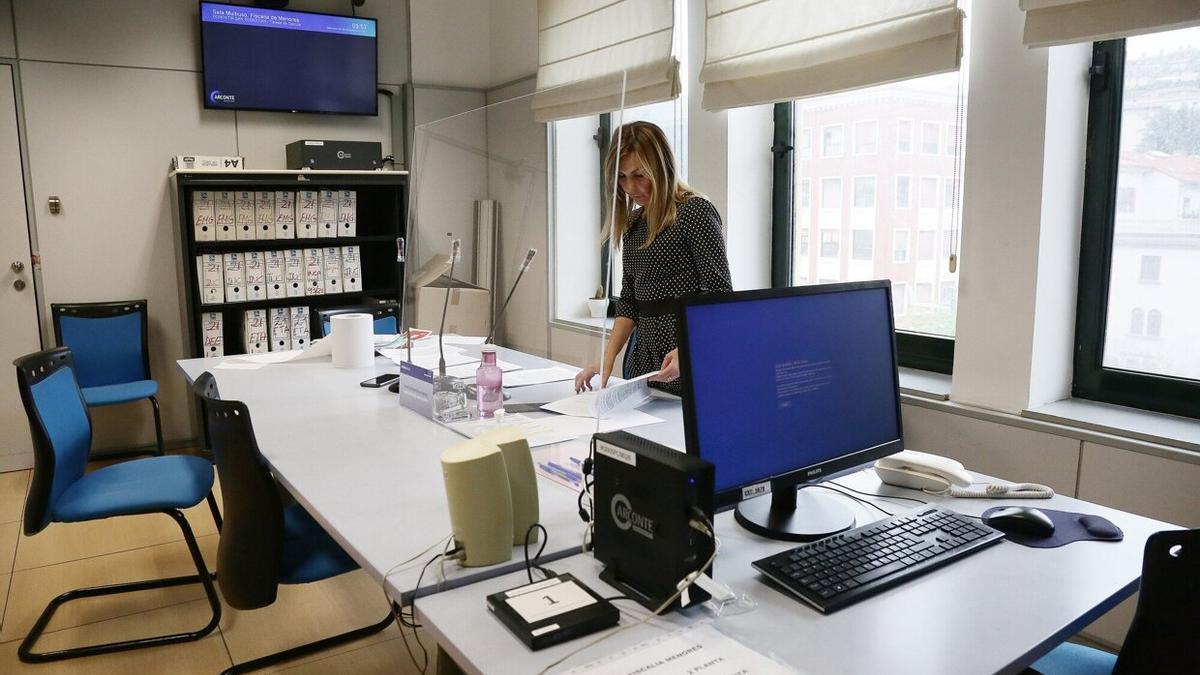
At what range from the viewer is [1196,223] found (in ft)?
7.82

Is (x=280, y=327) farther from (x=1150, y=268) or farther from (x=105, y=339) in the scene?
(x=1150, y=268)

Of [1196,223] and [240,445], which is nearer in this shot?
[240,445]

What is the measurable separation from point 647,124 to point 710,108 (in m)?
1.34

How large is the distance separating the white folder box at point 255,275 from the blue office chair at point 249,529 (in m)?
2.83

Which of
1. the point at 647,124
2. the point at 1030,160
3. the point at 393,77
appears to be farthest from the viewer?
the point at 393,77

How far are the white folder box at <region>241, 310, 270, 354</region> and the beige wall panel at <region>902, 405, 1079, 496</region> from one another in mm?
3639

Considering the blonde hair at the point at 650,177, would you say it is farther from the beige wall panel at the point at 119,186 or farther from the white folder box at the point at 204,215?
the beige wall panel at the point at 119,186

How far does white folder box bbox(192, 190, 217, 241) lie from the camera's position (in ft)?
14.7

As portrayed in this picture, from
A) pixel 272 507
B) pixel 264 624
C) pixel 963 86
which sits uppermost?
pixel 963 86

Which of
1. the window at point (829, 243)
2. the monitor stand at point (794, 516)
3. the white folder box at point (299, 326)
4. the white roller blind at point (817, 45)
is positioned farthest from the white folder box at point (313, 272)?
the monitor stand at point (794, 516)

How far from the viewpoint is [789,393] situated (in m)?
1.47

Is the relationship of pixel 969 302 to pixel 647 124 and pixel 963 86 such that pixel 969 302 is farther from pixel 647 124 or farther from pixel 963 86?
pixel 647 124

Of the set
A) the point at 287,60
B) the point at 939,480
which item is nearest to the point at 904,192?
→ the point at 939,480

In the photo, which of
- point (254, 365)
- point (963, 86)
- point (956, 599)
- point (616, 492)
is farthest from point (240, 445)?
point (963, 86)
